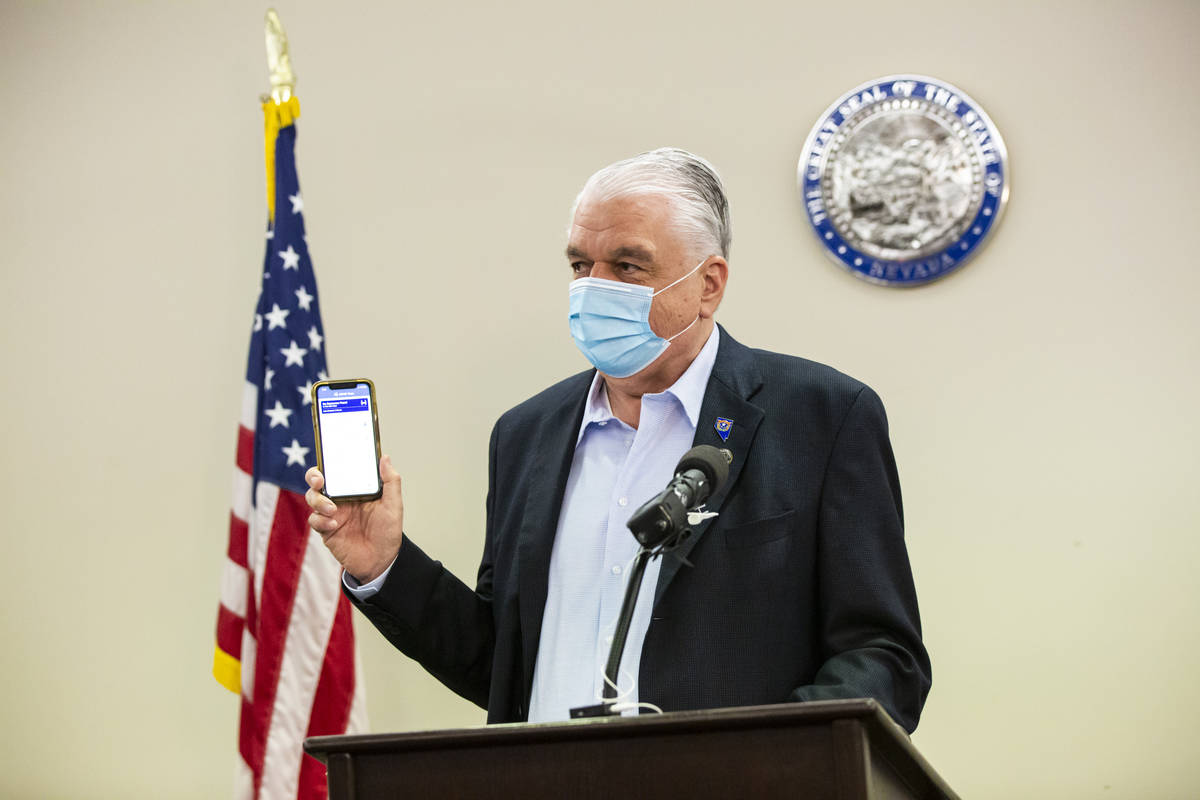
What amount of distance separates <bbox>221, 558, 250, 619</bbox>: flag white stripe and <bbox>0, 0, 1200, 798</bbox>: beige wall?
1.22ft

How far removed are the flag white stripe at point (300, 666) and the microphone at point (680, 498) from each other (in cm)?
177

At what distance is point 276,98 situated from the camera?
10.6 feet

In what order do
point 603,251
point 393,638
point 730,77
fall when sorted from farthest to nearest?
point 730,77 < point 603,251 < point 393,638

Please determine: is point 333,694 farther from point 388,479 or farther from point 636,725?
point 636,725

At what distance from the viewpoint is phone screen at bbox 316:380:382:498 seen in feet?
6.13

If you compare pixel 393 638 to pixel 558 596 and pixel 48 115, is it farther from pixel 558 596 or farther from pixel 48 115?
pixel 48 115

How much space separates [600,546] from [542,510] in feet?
0.44

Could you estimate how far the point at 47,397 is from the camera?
3.57 m

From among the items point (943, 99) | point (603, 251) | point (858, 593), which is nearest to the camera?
point (858, 593)

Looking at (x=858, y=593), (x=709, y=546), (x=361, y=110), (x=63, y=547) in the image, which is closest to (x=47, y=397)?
(x=63, y=547)

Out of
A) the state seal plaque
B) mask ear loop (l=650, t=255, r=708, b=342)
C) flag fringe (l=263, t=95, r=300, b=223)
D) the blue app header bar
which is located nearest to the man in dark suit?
mask ear loop (l=650, t=255, r=708, b=342)

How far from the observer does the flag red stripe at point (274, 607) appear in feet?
9.72

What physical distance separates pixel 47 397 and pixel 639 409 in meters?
2.22

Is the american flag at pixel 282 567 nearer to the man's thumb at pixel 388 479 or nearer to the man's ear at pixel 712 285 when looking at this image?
the man's thumb at pixel 388 479
